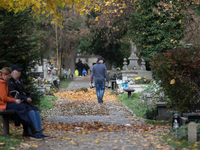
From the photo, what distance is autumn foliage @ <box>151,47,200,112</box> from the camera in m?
8.40

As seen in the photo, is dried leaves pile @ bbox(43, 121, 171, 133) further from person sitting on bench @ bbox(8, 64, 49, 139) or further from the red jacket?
the red jacket

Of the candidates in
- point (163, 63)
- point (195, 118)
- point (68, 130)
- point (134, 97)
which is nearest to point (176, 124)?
point (195, 118)

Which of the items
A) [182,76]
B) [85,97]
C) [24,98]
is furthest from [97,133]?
[85,97]

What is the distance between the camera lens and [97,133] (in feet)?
27.2

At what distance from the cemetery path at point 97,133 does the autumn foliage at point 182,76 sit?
87cm

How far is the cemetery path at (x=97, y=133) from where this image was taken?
680 cm

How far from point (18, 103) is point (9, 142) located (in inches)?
39.5

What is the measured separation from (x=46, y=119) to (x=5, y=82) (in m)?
3.56

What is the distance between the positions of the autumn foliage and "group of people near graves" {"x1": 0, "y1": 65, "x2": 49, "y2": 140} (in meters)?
3.34

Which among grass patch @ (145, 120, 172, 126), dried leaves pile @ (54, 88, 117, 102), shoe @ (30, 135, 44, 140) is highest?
Result: shoe @ (30, 135, 44, 140)

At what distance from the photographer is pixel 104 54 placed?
1719 inches

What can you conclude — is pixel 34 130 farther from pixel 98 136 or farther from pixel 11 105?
pixel 98 136

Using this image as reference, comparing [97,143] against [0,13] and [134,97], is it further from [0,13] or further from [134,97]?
[134,97]

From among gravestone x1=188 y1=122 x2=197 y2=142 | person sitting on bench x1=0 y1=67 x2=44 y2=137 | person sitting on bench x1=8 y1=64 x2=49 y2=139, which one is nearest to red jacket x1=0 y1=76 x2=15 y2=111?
person sitting on bench x1=0 y1=67 x2=44 y2=137
